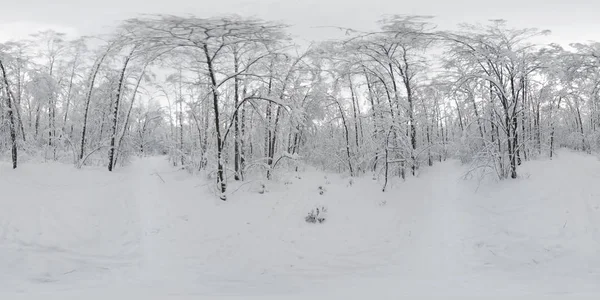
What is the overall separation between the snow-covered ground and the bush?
0.77ft

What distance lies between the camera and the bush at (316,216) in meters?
9.43

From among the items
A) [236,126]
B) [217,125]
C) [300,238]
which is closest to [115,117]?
[236,126]

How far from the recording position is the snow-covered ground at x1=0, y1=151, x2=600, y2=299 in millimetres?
5969

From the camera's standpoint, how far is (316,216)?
9.55 m

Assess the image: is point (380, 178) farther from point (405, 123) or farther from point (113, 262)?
point (113, 262)

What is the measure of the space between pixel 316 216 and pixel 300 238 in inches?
51.9

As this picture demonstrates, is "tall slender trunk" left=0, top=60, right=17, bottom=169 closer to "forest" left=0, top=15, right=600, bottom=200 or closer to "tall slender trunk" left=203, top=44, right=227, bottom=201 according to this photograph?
"forest" left=0, top=15, right=600, bottom=200

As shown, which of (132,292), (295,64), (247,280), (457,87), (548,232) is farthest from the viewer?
(295,64)

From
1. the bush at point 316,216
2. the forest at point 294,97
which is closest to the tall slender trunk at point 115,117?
the forest at point 294,97

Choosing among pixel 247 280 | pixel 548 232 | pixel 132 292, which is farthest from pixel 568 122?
pixel 132 292

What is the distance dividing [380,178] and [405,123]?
2.57m

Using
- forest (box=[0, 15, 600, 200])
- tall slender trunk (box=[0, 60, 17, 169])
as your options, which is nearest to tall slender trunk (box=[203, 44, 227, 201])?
forest (box=[0, 15, 600, 200])

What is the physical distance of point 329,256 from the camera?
7.54 m

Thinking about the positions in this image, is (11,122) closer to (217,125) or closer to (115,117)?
(115,117)
